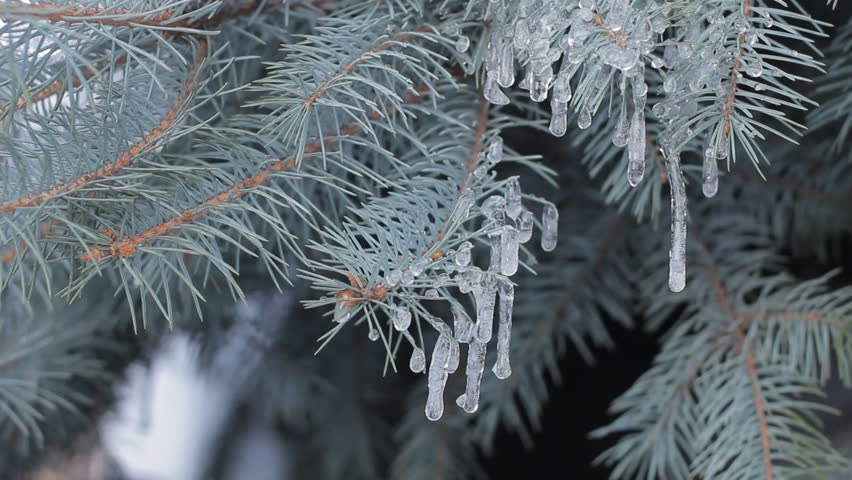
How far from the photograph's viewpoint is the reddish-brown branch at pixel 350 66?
0.92 feet

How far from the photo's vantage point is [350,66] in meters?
0.29

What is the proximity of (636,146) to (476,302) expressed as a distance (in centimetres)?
9

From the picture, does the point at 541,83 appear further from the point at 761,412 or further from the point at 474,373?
the point at 761,412

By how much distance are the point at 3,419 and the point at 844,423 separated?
0.61 metres

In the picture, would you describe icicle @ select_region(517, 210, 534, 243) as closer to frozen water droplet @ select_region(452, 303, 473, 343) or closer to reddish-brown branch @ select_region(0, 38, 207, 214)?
frozen water droplet @ select_region(452, 303, 473, 343)

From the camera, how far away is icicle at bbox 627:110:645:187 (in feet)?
0.87

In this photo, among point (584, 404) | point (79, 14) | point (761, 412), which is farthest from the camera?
point (584, 404)

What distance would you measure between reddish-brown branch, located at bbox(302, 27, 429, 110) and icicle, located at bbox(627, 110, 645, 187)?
0.34 ft

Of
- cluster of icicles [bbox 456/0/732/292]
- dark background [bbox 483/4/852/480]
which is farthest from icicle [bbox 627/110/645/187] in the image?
dark background [bbox 483/4/852/480]

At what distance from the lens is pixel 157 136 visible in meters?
0.28

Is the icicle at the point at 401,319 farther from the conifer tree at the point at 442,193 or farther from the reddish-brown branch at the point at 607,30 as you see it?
the reddish-brown branch at the point at 607,30

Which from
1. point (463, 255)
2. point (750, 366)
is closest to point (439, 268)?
point (463, 255)

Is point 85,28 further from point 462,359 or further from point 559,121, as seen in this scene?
point 462,359

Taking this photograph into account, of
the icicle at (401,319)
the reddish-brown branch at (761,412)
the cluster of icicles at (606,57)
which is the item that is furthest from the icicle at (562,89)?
the reddish-brown branch at (761,412)
